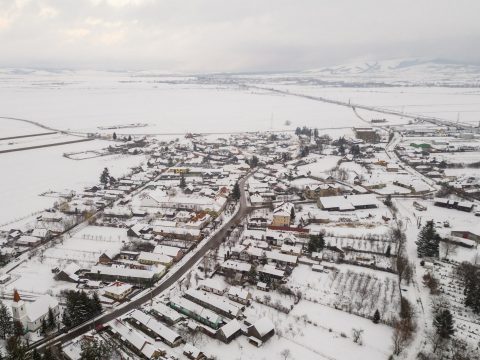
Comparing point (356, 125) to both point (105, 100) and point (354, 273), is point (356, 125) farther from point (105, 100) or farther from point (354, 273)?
point (105, 100)

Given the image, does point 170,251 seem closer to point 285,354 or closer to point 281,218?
point 281,218

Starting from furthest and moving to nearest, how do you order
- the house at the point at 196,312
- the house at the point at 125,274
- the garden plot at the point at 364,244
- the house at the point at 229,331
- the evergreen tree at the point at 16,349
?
1. the garden plot at the point at 364,244
2. the house at the point at 125,274
3. the house at the point at 196,312
4. the house at the point at 229,331
5. the evergreen tree at the point at 16,349

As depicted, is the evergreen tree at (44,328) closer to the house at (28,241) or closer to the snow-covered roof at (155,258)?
the snow-covered roof at (155,258)

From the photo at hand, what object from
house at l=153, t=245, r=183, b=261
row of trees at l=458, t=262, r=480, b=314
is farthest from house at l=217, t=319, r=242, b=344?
row of trees at l=458, t=262, r=480, b=314

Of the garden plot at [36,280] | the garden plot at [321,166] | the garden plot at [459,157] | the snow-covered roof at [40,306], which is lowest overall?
the garden plot at [321,166]

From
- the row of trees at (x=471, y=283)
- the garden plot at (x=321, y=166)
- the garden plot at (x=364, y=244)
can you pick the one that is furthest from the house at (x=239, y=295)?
the garden plot at (x=321, y=166)

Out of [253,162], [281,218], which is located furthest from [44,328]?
[253,162]

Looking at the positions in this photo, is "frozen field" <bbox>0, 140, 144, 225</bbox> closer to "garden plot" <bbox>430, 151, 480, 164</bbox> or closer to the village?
the village
